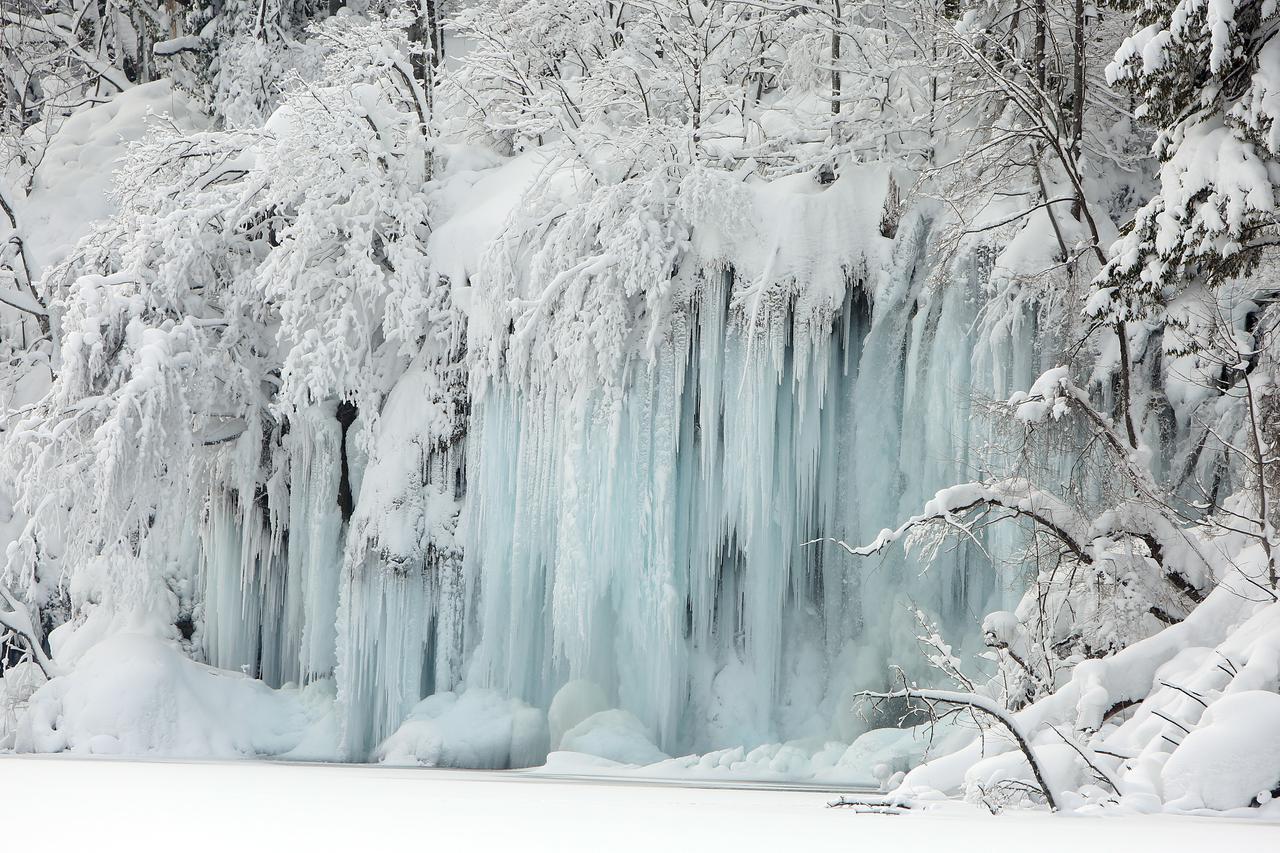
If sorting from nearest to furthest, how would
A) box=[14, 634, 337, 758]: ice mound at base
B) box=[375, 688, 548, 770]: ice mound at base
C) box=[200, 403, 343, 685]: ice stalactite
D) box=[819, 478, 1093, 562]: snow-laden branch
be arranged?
box=[819, 478, 1093, 562]: snow-laden branch < box=[375, 688, 548, 770]: ice mound at base < box=[14, 634, 337, 758]: ice mound at base < box=[200, 403, 343, 685]: ice stalactite

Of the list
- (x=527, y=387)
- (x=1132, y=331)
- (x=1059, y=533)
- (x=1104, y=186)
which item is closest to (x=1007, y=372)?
(x=1132, y=331)

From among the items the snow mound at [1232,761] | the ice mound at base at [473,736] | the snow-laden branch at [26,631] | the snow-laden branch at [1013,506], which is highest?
the snow-laden branch at [1013,506]

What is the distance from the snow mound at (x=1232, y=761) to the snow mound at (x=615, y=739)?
681 cm

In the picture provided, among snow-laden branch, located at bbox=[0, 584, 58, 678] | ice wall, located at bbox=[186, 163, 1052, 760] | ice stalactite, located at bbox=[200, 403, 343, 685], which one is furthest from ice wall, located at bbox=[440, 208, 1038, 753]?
snow-laden branch, located at bbox=[0, 584, 58, 678]

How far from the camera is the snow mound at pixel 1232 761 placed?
5133 millimetres

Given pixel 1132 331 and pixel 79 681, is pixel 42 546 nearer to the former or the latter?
pixel 79 681

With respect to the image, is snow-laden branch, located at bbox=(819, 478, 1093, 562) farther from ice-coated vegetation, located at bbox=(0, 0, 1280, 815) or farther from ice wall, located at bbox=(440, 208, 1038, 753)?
ice wall, located at bbox=(440, 208, 1038, 753)

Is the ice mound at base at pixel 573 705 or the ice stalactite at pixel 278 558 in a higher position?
the ice stalactite at pixel 278 558

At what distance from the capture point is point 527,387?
489 inches

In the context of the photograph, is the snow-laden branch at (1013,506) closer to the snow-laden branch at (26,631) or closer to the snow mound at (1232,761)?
the snow mound at (1232,761)

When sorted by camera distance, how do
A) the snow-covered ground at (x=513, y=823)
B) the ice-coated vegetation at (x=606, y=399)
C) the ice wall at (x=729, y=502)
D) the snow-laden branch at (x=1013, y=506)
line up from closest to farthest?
the snow-covered ground at (x=513, y=823)
the snow-laden branch at (x=1013, y=506)
the ice-coated vegetation at (x=606, y=399)
the ice wall at (x=729, y=502)

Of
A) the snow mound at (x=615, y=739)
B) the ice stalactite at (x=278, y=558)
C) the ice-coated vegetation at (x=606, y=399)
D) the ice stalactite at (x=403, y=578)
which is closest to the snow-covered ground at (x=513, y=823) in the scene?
the ice-coated vegetation at (x=606, y=399)

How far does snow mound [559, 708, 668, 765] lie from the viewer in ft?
38.2

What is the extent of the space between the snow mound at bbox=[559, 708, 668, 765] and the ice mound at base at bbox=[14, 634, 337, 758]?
279 cm
